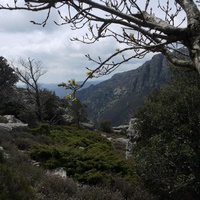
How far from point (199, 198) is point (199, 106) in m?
2.46

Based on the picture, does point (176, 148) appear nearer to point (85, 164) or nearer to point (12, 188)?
point (85, 164)

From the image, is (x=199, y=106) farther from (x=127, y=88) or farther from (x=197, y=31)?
(x=127, y=88)

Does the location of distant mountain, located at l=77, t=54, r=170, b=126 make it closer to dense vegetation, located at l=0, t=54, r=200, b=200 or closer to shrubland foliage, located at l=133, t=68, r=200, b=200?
dense vegetation, located at l=0, t=54, r=200, b=200

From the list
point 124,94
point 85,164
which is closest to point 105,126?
point 85,164

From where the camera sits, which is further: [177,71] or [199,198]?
[177,71]

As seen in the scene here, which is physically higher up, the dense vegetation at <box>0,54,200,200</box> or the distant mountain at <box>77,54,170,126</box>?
the distant mountain at <box>77,54,170,126</box>

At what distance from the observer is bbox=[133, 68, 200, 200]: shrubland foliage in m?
6.31

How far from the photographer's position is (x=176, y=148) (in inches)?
255

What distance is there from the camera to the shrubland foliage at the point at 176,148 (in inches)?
249

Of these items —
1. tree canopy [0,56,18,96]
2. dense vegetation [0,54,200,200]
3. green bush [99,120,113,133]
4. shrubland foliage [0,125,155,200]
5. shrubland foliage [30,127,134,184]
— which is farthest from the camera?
green bush [99,120,113,133]

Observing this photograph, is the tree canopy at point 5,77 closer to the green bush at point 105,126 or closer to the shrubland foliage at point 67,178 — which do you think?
the shrubland foliage at point 67,178

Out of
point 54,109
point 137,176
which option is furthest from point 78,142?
point 54,109

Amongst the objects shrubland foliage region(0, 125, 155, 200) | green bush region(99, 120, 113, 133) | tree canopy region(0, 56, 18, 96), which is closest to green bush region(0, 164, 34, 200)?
shrubland foliage region(0, 125, 155, 200)

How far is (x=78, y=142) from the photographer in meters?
15.2
